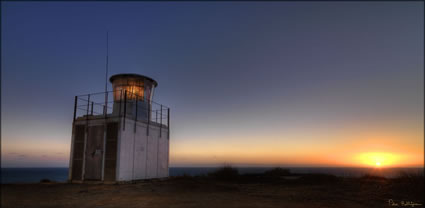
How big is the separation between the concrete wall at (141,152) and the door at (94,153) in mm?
1429

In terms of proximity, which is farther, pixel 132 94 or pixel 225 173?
pixel 225 173

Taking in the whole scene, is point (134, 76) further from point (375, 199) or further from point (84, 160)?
point (375, 199)

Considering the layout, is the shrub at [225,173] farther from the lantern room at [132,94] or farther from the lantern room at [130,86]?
the lantern room at [130,86]

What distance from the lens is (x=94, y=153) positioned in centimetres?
1648

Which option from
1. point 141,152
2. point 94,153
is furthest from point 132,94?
point 94,153

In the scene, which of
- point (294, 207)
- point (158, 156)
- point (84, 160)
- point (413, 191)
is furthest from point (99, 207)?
point (413, 191)

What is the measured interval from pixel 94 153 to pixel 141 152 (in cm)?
264

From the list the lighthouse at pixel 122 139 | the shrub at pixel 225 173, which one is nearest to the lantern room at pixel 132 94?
the lighthouse at pixel 122 139

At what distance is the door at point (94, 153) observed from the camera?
52.9ft

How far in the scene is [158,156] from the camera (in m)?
18.9

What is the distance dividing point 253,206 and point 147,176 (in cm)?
1054

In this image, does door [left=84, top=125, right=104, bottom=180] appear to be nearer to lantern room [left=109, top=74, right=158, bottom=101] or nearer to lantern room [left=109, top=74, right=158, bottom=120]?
lantern room [left=109, top=74, right=158, bottom=120]

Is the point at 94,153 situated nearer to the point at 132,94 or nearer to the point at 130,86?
the point at 132,94

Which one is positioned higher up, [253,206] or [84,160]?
[84,160]
